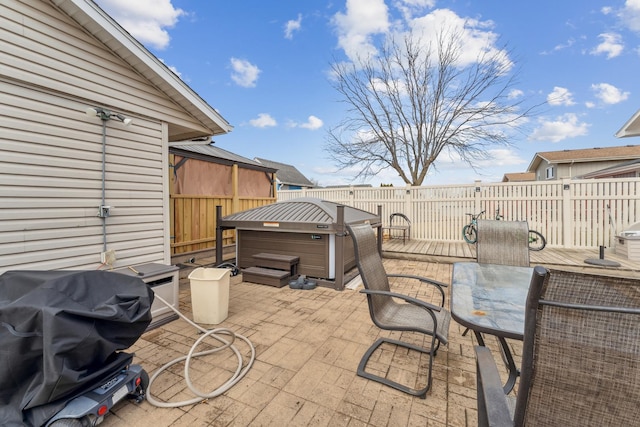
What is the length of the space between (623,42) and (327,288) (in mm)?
12306

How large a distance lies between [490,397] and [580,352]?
1.24 feet

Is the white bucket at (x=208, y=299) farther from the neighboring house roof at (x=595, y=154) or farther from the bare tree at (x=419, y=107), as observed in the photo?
the neighboring house roof at (x=595, y=154)

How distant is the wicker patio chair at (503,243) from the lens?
3256 millimetres

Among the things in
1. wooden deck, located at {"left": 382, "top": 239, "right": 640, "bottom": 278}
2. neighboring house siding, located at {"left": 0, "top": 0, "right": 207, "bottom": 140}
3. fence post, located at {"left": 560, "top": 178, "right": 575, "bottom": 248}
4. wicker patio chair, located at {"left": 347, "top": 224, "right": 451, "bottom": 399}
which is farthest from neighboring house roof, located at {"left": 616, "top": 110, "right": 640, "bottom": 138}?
neighboring house siding, located at {"left": 0, "top": 0, "right": 207, "bottom": 140}

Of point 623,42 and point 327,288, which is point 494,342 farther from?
point 623,42

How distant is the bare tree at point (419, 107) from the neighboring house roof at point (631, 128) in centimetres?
487

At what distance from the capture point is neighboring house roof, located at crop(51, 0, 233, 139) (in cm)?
286

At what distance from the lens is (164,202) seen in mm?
4027

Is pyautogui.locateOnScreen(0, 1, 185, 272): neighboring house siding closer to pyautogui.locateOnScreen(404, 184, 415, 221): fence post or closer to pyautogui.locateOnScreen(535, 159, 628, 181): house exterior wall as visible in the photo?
pyautogui.locateOnScreen(404, 184, 415, 221): fence post

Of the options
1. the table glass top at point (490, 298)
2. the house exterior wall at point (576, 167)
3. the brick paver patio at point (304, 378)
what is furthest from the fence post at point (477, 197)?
the house exterior wall at point (576, 167)

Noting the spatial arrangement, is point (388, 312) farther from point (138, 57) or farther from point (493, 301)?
point (138, 57)

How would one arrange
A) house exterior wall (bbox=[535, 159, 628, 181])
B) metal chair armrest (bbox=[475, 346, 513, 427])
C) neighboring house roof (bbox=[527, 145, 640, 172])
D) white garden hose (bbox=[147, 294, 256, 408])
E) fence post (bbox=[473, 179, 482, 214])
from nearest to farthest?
metal chair armrest (bbox=[475, 346, 513, 427]) < white garden hose (bbox=[147, 294, 256, 408]) < fence post (bbox=[473, 179, 482, 214]) < neighboring house roof (bbox=[527, 145, 640, 172]) < house exterior wall (bbox=[535, 159, 628, 181])

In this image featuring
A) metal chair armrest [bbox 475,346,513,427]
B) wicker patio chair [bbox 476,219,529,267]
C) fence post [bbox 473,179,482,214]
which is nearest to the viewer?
metal chair armrest [bbox 475,346,513,427]

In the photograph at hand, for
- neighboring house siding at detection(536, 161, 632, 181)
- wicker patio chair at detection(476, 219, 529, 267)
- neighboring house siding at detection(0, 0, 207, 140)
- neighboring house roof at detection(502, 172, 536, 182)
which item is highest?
neighboring house roof at detection(502, 172, 536, 182)
